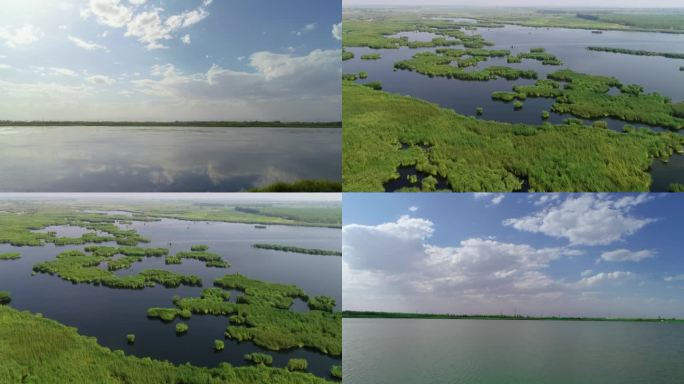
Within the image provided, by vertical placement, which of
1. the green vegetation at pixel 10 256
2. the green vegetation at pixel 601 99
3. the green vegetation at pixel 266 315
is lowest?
the green vegetation at pixel 266 315

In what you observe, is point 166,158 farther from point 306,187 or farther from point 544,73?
point 544,73

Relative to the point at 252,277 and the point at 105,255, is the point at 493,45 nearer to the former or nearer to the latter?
the point at 252,277

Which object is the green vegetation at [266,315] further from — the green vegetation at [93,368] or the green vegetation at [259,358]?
the green vegetation at [93,368]

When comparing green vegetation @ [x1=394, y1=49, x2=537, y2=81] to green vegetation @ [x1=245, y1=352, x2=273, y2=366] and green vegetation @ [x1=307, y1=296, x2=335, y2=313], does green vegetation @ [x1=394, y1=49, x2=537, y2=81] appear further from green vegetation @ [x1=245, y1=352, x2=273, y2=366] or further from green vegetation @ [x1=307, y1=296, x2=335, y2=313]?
green vegetation @ [x1=245, y1=352, x2=273, y2=366]

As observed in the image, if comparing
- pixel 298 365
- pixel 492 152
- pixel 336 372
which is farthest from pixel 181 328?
pixel 492 152

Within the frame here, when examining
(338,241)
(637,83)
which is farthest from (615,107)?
(338,241)

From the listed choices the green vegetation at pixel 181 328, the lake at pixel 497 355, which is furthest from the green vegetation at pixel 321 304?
the green vegetation at pixel 181 328
